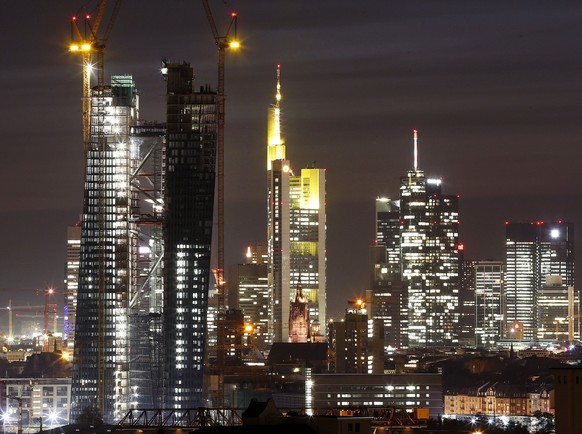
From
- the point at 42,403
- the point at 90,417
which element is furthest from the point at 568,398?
the point at 42,403

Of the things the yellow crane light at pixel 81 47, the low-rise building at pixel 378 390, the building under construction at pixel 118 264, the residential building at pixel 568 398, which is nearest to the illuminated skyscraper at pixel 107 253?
the building under construction at pixel 118 264

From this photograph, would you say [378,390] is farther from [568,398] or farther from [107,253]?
[568,398]

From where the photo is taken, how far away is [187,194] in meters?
165

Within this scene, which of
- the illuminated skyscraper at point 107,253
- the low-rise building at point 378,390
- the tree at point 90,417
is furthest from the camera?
the low-rise building at point 378,390

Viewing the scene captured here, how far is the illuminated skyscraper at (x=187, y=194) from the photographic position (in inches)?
6471

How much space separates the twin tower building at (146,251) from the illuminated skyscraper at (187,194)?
0.07 m

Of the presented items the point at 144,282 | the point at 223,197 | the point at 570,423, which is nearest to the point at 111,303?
the point at 144,282

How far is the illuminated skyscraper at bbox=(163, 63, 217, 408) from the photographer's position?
16438 centimetres

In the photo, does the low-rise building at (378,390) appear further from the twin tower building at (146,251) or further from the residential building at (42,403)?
the residential building at (42,403)

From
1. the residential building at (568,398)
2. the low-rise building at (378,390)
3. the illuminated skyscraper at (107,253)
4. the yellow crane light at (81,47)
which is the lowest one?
the low-rise building at (378,390)

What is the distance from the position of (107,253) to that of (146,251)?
3936 mm

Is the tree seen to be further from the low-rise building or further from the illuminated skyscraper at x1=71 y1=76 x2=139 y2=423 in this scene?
the low-rise building

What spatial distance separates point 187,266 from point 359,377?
22.7m

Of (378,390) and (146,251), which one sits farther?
(378,390)
